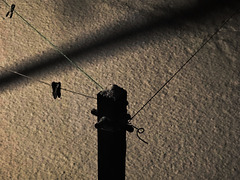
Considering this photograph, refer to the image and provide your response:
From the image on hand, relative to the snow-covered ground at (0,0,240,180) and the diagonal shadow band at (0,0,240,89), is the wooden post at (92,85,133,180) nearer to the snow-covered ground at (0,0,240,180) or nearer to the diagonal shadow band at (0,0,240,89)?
the snow-covered ground at (0,0,240,180)

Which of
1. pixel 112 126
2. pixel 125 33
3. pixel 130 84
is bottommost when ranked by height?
pixel 112 126

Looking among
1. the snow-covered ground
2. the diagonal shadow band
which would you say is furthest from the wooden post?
the diagonal shadow band

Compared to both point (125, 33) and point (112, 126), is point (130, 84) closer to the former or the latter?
point (125, 33)

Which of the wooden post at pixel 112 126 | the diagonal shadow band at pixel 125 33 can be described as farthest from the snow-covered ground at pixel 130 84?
the wooden post at pixel 112 126

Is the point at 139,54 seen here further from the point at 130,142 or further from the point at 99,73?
the point at 130,142

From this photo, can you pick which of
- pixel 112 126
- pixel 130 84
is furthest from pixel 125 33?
pixel 112 126

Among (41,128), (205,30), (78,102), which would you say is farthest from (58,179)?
(205,30)
